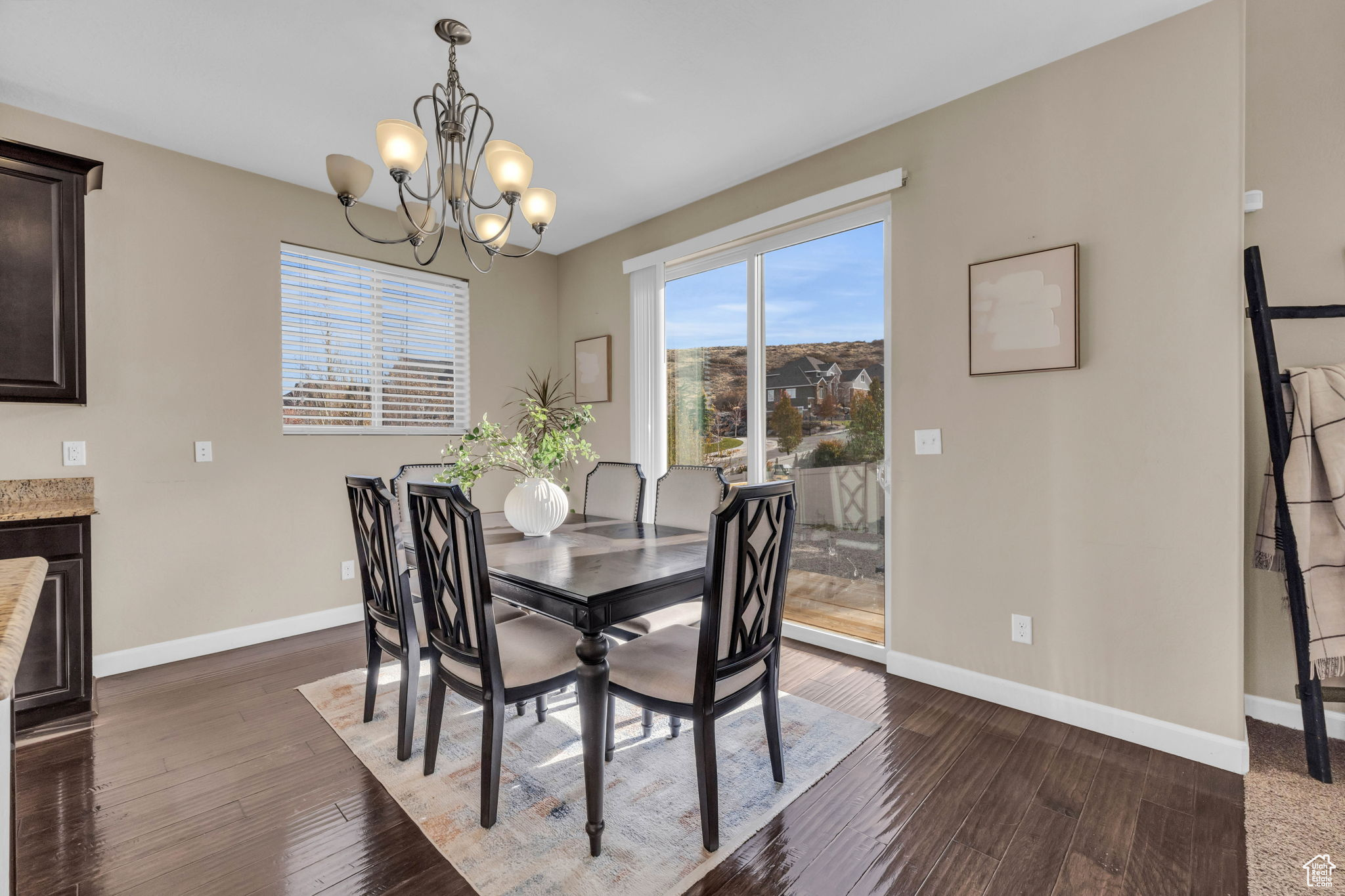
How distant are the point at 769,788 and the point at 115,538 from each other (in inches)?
130

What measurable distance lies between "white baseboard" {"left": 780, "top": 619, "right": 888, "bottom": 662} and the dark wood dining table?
1249 millimetres

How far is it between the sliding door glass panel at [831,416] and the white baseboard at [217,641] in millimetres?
2377

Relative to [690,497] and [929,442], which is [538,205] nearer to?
[690,497]

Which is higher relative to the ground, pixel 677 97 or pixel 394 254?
pixel 677 97

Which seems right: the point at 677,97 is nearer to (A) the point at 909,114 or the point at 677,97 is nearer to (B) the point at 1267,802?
(A) the point at 909,114

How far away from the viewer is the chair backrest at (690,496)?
9.13 feet

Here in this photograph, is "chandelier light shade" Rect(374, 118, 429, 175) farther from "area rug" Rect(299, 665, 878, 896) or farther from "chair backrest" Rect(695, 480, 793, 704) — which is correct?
"area rug" Rect(299, 665, 878, 896)

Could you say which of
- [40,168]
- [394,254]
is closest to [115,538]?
[40,168]

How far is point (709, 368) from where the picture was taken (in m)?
3.87

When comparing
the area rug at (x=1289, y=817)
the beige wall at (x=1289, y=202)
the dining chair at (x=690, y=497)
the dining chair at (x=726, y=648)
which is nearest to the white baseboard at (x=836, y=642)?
the dining chair at (x=690, y=497)

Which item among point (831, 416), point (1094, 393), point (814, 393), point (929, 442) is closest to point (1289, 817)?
point (1094, 393)

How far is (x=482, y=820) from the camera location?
1.73 metres

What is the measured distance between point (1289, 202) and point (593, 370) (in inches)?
149

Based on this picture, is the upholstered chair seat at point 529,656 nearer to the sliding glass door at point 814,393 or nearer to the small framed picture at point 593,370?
the sliding glass door at point 814,393
